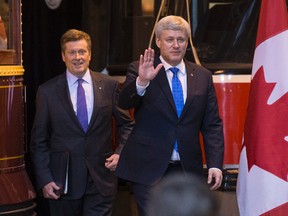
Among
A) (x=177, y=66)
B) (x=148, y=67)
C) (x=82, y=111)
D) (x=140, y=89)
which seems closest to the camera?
(x=148, y=67)

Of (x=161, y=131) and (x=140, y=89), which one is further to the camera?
(x=161, y=131)

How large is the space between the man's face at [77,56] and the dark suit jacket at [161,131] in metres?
0.50

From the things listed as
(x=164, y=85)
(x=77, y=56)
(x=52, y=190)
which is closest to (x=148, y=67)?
(x=164, y=85)

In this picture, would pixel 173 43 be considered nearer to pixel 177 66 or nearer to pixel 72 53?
pixel 177 66

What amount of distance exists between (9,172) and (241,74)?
1.76 meters

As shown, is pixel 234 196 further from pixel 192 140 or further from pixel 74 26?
pixel 74 26

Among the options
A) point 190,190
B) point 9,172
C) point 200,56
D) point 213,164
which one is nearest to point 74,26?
point 200,56

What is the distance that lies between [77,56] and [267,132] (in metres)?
1.32

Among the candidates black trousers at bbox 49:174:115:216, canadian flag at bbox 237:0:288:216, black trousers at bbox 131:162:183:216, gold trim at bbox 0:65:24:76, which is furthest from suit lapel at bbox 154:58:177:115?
gold trim at bbox 0:65:24:76

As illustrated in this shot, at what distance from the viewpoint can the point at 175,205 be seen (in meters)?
2.66

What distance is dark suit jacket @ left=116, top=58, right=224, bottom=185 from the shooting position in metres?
4.29

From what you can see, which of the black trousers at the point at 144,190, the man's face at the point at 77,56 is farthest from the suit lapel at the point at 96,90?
the black trousers at the point at 144,190

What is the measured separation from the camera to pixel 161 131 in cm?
431

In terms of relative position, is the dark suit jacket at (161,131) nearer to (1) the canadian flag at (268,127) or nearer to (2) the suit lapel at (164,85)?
(2) the suit lapel at (164,85)
